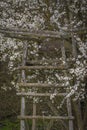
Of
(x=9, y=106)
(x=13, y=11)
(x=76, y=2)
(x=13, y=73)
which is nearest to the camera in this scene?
(x=76, y=2)

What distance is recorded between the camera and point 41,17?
6.48m

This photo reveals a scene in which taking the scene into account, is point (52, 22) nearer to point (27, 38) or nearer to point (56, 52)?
point (56, 52)

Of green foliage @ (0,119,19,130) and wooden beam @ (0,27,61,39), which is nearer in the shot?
wooden beam @ (0,27,61,39)

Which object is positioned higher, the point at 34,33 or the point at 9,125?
the point at 34,33

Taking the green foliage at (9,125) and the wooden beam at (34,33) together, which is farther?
the green foliage at (9,125)

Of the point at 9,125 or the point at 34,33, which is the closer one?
the point at 34,33

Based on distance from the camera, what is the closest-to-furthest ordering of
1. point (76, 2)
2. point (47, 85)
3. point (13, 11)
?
point (47, 85)
point (76, 2)
point (13, 11)

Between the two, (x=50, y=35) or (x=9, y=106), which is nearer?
(x=50, y=35)

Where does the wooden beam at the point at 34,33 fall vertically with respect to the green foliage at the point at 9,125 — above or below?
above

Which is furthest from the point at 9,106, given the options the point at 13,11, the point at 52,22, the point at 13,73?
the point at 52,22

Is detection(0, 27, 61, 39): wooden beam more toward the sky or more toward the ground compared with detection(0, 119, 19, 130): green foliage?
→ more toward the sky

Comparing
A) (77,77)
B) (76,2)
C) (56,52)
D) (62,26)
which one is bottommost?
(77,77)

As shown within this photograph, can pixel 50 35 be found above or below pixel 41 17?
below

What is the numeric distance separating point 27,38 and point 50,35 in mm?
425
